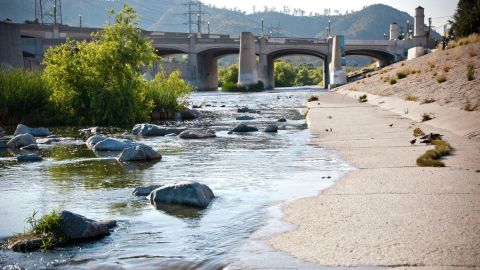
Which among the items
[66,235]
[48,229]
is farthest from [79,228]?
[48,229]

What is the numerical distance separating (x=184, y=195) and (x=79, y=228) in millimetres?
2433

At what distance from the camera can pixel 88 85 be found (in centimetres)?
2939

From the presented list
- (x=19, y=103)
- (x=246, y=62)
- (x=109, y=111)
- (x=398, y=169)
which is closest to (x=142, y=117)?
(x=109, y=111)

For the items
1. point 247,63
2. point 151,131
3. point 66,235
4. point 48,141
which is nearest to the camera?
point 66,235

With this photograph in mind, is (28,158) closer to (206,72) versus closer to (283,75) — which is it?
(206,72)

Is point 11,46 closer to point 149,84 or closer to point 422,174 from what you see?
point 149,84

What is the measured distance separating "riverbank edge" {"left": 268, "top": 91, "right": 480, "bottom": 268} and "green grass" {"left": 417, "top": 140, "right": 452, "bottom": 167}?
0.18m

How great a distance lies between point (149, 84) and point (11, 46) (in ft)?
107

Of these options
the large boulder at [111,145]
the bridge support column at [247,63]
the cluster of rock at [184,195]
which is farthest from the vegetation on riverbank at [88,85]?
the bridge support column at [247,63]

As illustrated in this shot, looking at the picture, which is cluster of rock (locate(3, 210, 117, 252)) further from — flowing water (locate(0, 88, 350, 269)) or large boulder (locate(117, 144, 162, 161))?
large boulder (locate(117, 144, 162, 161))

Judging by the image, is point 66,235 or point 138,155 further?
point 138,155

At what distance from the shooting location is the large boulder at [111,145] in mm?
18766

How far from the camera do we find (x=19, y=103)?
30078 mm

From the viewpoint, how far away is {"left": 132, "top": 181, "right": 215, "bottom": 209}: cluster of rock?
9.86 meters
